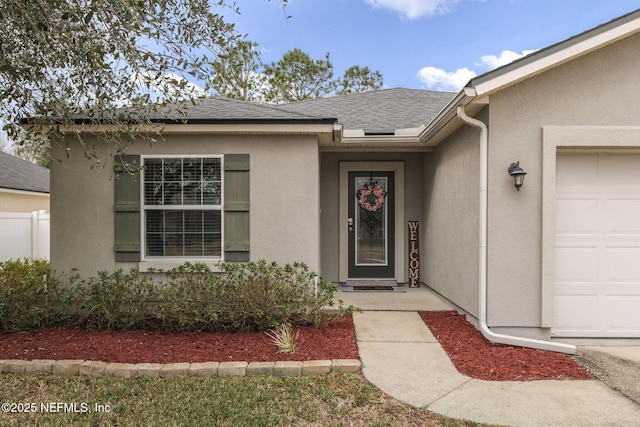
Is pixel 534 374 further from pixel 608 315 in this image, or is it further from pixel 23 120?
pixel 23 120

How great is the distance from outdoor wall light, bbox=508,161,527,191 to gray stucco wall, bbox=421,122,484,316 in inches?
17.3

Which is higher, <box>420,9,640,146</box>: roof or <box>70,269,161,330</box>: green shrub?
<box>420,9,640,146</box>: roof

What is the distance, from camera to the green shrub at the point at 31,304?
5000mm

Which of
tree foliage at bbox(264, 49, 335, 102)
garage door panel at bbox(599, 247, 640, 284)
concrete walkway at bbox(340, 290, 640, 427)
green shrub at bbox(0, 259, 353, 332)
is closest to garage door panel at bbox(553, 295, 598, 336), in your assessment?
garage door panel at bbox(599, 247, 640, 284)

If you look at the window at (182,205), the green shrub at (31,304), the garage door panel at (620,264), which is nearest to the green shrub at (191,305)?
the window at (182,205)

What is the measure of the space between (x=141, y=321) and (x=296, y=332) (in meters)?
2.04

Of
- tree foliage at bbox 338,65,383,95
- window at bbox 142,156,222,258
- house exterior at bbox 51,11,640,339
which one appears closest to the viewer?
house exterior at bbox 51,11,640,339

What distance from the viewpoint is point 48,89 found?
15.1 ft

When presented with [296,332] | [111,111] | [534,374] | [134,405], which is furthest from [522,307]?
[111,111]

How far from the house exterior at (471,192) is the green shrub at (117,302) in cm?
37

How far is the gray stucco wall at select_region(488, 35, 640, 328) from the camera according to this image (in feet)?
15.2

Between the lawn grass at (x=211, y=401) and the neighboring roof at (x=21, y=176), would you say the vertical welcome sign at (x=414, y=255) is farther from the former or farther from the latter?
the neighboring roof at (x=21, y=176)

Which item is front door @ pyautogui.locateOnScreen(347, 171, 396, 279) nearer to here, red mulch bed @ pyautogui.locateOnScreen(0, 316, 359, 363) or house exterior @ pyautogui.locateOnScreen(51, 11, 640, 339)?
house exterior @ pyautogui.locateOnScreen(51, 11, 640, 339)

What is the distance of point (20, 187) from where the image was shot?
496 inches
